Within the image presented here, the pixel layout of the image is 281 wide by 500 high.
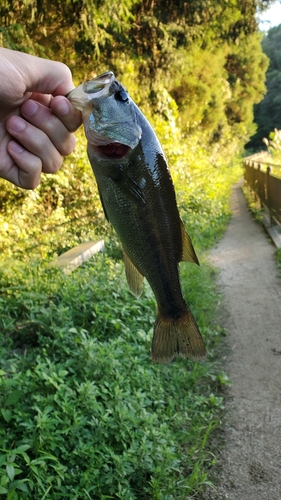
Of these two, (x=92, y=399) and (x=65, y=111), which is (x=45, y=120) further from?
(x=92, y=399)

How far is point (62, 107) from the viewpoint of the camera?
1921 millimetres

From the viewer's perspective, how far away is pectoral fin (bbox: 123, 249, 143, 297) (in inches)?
68.8

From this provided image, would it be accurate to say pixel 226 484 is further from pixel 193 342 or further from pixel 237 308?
pixel 237 308

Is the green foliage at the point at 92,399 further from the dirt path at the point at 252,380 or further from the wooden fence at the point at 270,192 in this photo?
the wooden fence at the point at 270,192

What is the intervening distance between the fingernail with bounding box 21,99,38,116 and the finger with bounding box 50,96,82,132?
0.10 metres

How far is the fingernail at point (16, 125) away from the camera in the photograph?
6.61 ft

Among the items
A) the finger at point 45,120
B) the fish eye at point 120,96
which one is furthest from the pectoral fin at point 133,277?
the finger at point 45,120

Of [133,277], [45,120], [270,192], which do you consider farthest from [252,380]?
[270,192]

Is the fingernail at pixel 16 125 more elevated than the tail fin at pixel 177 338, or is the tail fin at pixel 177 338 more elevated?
the fingernail at pixel 16 125

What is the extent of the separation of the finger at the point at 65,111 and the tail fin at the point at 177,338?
91cm

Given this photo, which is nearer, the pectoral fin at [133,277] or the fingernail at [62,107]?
the pectoral fin at [133,277]

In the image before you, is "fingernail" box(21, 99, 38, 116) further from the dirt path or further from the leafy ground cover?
the dirt path

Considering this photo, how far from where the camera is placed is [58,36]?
25.3 ft

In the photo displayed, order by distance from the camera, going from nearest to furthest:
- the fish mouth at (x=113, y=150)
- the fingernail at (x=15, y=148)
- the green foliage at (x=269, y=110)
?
the fish mouth at (x=113, y=150) → the fingernail at (x=15, y=148) → the green foliage at (x=269, y=110)
